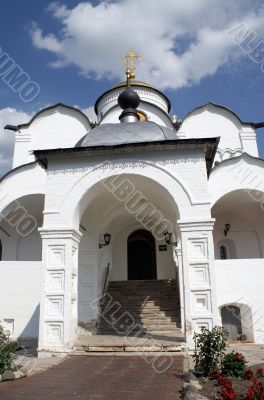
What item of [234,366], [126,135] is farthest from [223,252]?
[234,366]

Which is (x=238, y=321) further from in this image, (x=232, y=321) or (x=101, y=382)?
(x=101, y=382)

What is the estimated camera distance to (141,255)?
14289 millimetres

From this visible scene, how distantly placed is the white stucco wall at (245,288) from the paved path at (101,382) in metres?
3.47

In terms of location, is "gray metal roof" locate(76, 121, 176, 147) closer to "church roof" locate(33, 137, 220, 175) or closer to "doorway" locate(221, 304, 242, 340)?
"church roof" locate(33, 137, 220, 175)

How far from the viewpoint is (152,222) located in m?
13.2

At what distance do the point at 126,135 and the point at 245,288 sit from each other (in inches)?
197

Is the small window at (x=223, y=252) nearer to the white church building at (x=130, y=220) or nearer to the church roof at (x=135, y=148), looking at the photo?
the white church building at (x=130, y=220)

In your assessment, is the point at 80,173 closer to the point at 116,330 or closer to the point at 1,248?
the point at 116,330

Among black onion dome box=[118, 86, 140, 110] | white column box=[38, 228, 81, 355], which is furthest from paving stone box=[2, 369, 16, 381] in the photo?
black onion dome box=[118, 86, 140, 110]

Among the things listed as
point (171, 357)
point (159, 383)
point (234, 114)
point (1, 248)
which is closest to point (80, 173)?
point (171, 357)

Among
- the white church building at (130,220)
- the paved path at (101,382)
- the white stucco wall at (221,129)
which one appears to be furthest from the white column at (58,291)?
the white stucco wall at (221,129)

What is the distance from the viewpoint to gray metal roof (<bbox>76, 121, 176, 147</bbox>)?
8.95 metres

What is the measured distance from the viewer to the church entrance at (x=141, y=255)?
14.0 meters

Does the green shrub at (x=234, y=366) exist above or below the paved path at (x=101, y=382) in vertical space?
above
